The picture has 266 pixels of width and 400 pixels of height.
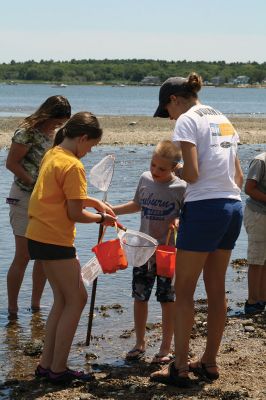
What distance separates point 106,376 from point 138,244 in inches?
36.0

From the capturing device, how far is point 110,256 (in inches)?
237

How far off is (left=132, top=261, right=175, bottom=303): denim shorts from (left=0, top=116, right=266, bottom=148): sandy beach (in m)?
18.8

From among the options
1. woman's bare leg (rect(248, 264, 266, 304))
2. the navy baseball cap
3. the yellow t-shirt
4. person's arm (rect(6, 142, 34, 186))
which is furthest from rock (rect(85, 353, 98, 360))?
the navy baseball cap

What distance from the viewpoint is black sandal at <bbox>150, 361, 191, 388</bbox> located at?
5789 millimetres

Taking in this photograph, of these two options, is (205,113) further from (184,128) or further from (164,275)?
(164,275)

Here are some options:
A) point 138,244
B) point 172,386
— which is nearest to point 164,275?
point 138,244

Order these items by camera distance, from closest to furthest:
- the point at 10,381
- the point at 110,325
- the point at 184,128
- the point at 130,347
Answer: the point at 184,128, the point at 10,381, the point at 130,347, the point at 110,325

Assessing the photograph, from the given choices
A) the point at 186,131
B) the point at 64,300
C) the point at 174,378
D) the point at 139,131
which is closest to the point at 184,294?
the point at 174,378

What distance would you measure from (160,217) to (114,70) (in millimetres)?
161594

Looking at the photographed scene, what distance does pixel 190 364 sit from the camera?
6.14m

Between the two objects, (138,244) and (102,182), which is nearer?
(138,244)

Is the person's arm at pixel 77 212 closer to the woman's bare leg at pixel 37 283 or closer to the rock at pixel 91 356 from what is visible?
the rock at pixel 91 356

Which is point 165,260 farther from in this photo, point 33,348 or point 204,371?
point 33,348

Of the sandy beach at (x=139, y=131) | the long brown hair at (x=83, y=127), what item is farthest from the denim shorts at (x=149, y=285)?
the sandy beach at (x=139, y=131)
